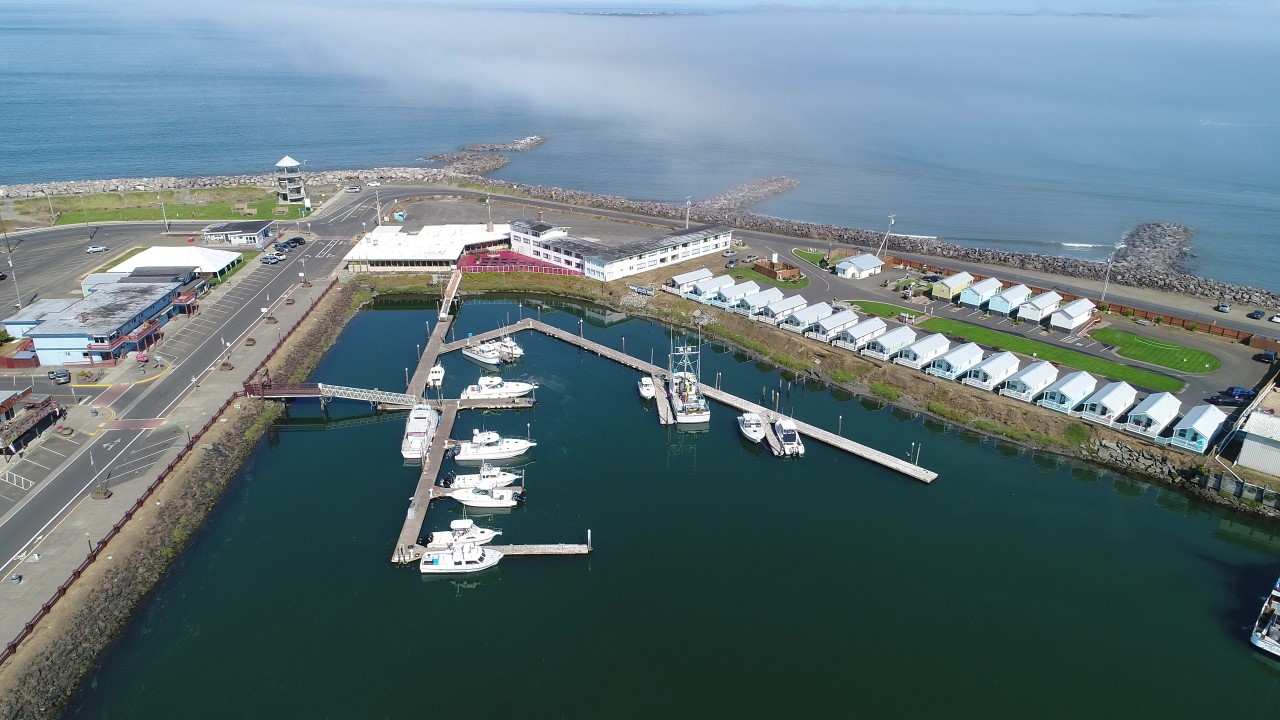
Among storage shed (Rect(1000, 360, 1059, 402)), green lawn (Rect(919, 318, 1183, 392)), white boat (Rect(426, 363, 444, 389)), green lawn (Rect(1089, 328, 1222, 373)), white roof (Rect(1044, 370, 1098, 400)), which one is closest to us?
white roof (Rect(1044, 370, 1098, 400))

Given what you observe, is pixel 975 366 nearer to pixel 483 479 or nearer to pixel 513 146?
pixel 483 479

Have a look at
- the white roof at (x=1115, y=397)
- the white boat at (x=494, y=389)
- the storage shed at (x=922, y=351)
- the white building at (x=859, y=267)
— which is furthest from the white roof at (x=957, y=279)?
the white boat at (x=494, y=389)

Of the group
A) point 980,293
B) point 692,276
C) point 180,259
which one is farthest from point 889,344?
point 180,259

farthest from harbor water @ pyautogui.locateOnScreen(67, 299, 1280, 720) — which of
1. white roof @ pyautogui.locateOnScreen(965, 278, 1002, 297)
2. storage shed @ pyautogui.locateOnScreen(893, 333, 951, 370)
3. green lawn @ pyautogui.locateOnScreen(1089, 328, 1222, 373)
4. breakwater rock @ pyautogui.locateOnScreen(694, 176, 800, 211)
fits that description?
breakwater rock @ pyautogui.locateOnScreen(694, 176, 800, 211)

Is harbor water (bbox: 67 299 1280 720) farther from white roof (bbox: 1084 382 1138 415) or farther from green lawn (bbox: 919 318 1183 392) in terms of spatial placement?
green lawn (bbox: 919 318 1183 392)

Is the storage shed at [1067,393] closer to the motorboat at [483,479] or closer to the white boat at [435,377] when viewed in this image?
the motorboat at [483,479]

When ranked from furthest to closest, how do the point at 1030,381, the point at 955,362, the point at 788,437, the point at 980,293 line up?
1. the point at 980,293
2. the point at 955,362
3. the point at 1030,381
4. the point at 788,437
